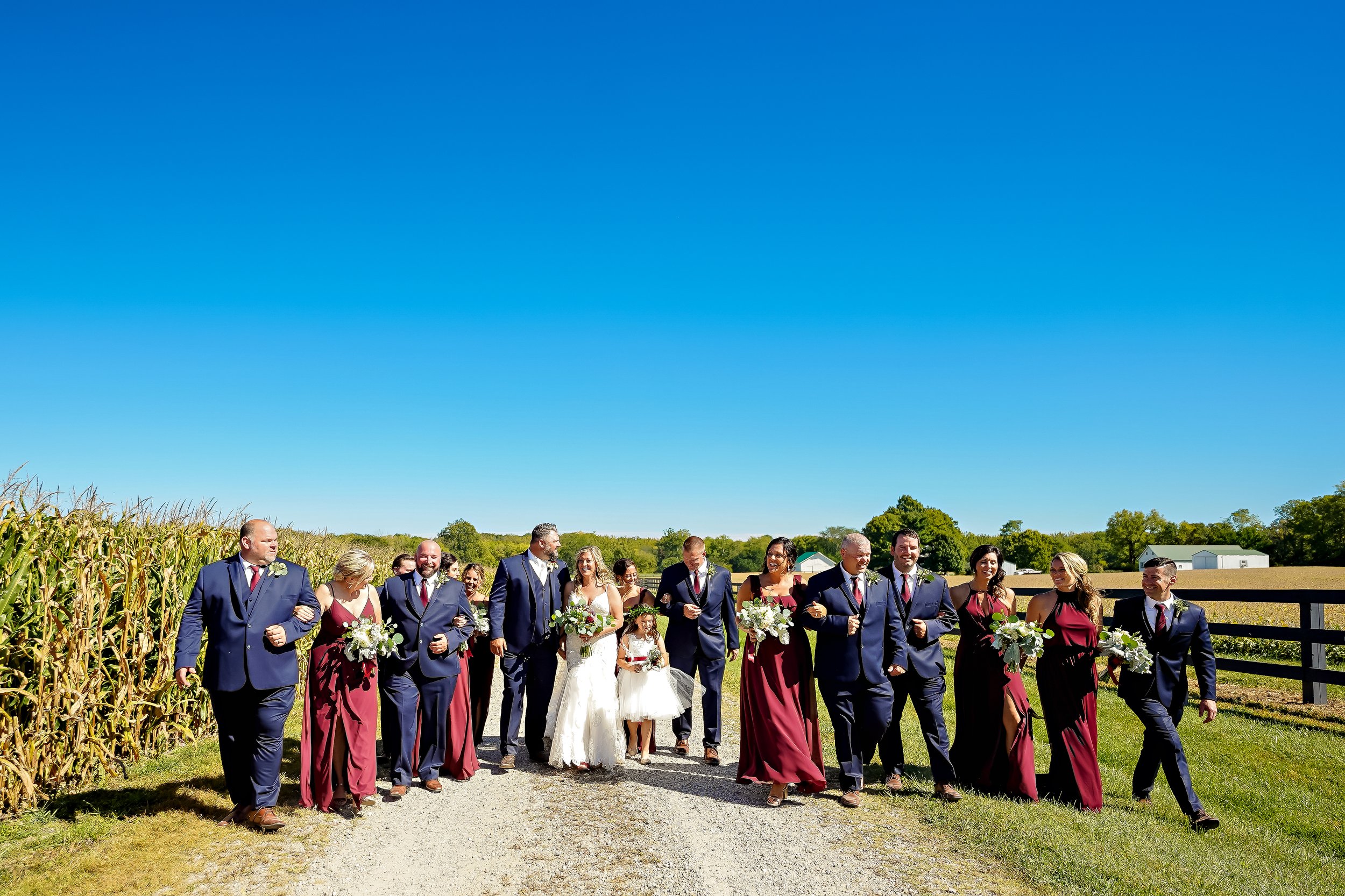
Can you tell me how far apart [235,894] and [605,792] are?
301 cm

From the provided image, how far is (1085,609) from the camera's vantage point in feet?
22.6

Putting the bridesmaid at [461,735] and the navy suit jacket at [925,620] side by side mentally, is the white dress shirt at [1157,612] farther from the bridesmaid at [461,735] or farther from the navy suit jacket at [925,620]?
the bridesmaid at [461,735]

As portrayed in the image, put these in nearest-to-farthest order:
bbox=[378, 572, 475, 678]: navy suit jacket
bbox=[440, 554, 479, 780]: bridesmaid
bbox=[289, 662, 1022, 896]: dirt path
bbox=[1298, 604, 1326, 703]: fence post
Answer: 1. bbox=[289, 662, 1022, 896]: dirt path
2. bbox=[378, 572, 475, 678]: navy suit jacket
3. bbox=[440, 554, 479, 780]: bridesmaid
4. bbox=[1298, 604, 1326, 703]: fence post

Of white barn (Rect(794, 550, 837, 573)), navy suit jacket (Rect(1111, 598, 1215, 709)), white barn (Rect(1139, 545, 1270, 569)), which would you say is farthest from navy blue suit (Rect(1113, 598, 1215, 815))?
white barn (Rect(1139, 545, 1270, 569))

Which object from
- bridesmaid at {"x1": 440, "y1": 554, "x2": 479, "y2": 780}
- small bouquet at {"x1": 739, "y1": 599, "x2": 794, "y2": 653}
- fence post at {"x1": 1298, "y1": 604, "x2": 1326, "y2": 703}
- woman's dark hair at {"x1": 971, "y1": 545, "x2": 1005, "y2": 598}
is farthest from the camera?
fence post at {"x1": 1298, "y1": 604, "x2": 1326, "y2": 703}

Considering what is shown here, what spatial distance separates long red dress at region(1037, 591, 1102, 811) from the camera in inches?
261

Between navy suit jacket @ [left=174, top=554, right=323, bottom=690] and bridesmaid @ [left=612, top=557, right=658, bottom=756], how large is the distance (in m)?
3.26

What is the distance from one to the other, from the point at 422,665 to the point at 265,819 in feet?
5.43

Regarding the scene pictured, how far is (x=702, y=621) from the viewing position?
8.60 metres

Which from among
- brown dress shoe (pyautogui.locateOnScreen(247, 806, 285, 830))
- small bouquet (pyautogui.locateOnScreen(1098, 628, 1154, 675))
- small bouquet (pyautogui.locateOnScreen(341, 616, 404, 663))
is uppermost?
small bouquet (pyautogui.locateOnScreen(341, 616, 404, 663))

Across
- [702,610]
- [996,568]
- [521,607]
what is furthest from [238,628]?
[996,568]

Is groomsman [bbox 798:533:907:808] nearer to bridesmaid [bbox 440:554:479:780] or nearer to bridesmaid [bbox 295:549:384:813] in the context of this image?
bridesmaid [bbox 440:554:479:780]

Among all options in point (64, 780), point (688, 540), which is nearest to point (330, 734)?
point (64, 780)

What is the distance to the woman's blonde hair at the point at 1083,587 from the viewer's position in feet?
22.4
